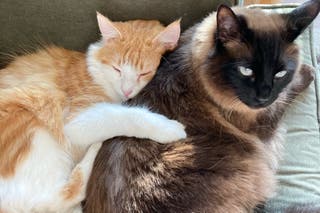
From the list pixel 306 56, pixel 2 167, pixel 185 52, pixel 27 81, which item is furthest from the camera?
pixel 306 56

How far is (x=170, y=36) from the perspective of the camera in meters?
1.62

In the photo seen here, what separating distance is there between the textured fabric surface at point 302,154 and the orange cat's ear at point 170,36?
1.31 ft

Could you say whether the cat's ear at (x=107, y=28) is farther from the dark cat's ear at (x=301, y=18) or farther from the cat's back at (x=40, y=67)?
the dark cat's ear at (x=301, y=18)

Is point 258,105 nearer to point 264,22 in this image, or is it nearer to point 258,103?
point 258,103

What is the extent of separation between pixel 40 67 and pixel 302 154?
97 cm

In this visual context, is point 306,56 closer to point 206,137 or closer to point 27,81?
point 206,137

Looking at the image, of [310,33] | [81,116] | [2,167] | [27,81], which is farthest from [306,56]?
[2,167]

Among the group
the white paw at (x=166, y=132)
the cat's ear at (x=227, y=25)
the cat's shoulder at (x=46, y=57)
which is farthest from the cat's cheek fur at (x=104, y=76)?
the cat's ear at (x=227, y=25)

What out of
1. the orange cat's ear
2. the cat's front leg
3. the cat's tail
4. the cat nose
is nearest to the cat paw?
the cat's front leg

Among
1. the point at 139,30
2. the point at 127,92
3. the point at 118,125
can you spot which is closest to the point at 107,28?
the point at 139,30

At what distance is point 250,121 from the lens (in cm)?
160

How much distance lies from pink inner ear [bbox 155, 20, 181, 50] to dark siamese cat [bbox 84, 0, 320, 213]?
4cm

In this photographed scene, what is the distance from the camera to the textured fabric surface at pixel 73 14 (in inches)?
67.9

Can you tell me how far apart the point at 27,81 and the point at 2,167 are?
345 millimetres
